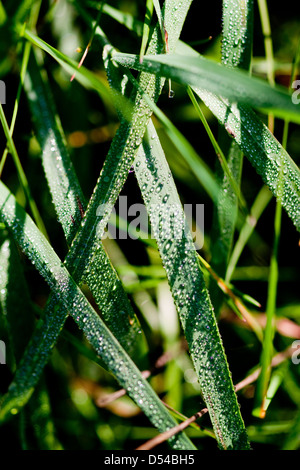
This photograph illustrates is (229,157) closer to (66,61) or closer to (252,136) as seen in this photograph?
(252,136)

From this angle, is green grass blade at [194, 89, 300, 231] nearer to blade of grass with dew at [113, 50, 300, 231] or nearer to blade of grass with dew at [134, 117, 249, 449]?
blade of grass with dew at [113, 50, 300, 231]

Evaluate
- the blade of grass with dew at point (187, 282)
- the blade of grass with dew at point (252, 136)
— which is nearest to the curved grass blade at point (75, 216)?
the blade of grass with dew at point (187, 282)

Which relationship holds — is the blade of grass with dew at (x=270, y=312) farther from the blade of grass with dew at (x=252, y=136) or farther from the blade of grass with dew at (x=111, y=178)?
the blade of grass with dew at (x=111, y=178)

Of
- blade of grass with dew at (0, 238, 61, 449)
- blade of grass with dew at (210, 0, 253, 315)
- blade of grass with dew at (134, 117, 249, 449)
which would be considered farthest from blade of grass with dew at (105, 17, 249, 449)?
blade of grass with dew at (0, 238, 61, 449)

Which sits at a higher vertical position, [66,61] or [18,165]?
[66,61]

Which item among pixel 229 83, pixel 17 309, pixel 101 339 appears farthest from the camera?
pixel 17 309

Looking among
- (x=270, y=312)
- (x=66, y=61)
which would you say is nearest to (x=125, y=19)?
(x=66, y=61)
